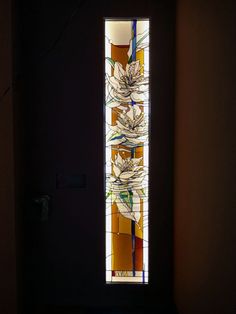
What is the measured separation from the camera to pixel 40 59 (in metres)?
2.22

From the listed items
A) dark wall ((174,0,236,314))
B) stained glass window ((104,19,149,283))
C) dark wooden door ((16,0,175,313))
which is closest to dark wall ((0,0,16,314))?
dark wooden door ((16,0,175,313))

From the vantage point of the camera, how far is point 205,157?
1484 millimetres

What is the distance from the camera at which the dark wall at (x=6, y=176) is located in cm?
200

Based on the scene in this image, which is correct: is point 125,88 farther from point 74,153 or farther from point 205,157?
point 205,157

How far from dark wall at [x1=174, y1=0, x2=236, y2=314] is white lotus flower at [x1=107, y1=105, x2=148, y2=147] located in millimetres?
252

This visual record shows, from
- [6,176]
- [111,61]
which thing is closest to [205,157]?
[111,61]

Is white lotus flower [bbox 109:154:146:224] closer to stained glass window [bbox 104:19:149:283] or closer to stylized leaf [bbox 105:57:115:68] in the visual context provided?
stained glass window [bbox 104:19:149:283]

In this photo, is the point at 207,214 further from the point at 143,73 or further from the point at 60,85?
the point at 60,85

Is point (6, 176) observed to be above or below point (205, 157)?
below

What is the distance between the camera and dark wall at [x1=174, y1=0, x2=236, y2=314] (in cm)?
118

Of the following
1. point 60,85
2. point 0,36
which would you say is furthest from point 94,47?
point 0,36

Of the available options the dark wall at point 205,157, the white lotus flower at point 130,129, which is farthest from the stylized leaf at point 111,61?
the dark wall at point 205,157

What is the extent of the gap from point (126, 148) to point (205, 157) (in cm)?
86

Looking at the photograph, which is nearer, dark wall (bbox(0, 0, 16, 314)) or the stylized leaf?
dark wall (bbox(0, 0, 16, 314))
